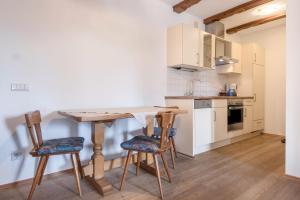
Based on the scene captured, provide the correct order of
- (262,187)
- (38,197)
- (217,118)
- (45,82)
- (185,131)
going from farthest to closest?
(217,118)
(185,131)
(45,82)
(262,187)
(38,197)

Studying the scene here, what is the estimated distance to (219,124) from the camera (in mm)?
3273

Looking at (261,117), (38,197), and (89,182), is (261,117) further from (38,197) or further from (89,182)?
(38,197)

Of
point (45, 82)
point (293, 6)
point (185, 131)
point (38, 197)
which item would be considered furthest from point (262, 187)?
point (45, 82)

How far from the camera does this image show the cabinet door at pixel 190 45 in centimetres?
310

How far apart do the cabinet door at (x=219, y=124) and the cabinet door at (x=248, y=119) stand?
0.83 meters

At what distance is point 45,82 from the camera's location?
82.5 inches

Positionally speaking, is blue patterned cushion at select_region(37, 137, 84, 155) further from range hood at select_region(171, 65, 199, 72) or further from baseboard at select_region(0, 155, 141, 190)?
range hood at select_region(171, 65, 199, 72)

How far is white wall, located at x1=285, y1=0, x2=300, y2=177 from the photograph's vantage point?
82.0 inches

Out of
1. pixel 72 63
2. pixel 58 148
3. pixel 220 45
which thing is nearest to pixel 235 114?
pixel 220 45

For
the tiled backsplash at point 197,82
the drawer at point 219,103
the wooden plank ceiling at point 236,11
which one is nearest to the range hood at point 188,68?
the tiled backsplash at point 197,82

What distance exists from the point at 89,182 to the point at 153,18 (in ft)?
8.48

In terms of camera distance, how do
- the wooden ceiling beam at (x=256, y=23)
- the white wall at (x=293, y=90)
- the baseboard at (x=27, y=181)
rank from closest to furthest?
the baseboard at (x=27, y=181) < the white wall at (x=293, y=90) < the wooden ceiling beam at (x=256, y=23)

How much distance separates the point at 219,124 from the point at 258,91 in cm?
184

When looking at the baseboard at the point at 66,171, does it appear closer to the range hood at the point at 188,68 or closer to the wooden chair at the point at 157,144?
the wooden chair at the point at 157,144
